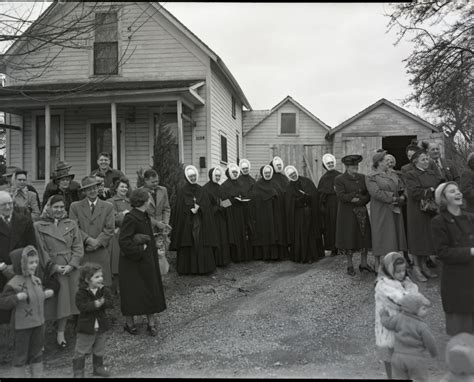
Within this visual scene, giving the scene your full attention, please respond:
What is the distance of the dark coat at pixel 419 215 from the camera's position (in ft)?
24.9

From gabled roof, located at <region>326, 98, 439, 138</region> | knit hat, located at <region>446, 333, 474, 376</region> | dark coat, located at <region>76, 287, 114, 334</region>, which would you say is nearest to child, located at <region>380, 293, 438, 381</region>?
knit hat, located at <region>446, 333, 474, 376</region>

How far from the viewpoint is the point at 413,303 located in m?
4.19

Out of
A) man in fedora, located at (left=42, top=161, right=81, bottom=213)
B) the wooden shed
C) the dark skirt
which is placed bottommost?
the dark skirt

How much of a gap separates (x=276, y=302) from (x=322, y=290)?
0.82 metres

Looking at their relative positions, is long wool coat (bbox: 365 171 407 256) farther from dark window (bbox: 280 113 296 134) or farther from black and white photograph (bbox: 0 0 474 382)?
dark window (bbox: 280 113 296 134)

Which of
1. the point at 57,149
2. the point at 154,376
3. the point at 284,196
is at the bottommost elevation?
the point at 154,376

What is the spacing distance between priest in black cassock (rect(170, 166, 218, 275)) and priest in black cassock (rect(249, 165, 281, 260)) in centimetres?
112

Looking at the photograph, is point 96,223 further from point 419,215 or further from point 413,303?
point 419,215

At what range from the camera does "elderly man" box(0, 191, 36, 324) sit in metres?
5.53

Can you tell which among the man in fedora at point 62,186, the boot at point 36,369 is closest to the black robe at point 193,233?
the man in fedora at point 62,186

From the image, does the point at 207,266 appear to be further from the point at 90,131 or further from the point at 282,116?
the point at 282,116

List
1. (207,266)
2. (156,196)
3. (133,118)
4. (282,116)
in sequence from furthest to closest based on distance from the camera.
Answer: (282,116), (133,118), (207,266), (156,196)

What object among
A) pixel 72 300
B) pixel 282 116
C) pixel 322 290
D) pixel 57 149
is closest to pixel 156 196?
pixel 72 300

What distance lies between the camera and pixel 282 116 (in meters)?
26.7
